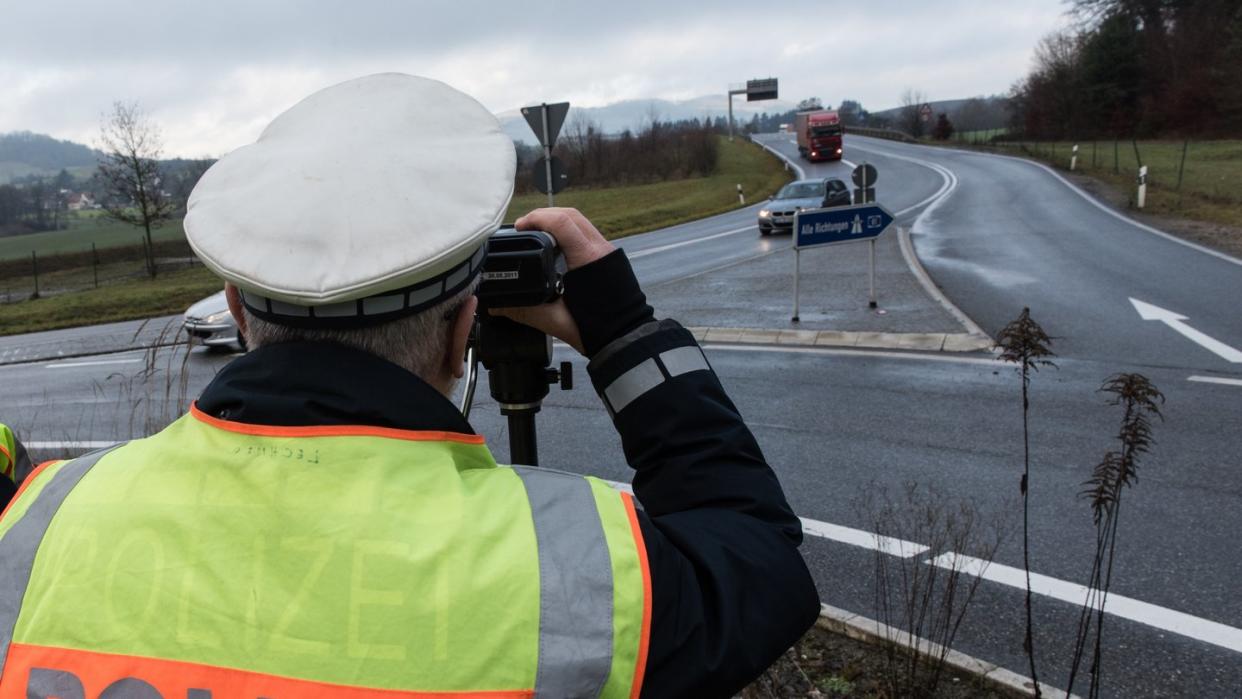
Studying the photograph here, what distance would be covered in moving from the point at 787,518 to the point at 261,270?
77 cm

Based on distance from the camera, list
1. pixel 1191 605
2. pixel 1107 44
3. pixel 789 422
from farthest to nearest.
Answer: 1. pixel 1107 44
2. pixel 789 422
3. pixel 1191 605

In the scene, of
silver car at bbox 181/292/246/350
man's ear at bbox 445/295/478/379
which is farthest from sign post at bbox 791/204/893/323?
man's ear at bbox 445/295/478/379

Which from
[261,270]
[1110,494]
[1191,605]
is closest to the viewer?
[261,270]

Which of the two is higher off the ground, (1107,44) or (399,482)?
(1107,44)

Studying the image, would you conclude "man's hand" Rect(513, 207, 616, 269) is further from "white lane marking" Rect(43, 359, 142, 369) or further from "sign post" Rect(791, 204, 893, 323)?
"white lane marking" Rect(43, 359, 142, 369)

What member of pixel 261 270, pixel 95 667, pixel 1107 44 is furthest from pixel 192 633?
pixel 1107 44

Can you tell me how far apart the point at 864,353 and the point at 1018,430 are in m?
3.06

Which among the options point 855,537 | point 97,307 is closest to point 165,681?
point 855,537

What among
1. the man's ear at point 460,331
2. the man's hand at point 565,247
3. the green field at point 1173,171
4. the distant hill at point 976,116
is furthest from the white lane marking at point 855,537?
the distant hill at point 976,116

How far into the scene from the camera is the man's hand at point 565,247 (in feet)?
4.76

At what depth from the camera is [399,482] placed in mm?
1073

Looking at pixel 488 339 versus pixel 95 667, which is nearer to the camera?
pixel 95 667

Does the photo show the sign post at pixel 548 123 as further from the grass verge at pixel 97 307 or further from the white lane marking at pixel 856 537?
the grass verge at pixel 97 307

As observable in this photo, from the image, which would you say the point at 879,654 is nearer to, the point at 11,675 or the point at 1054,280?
the point at 11,675
